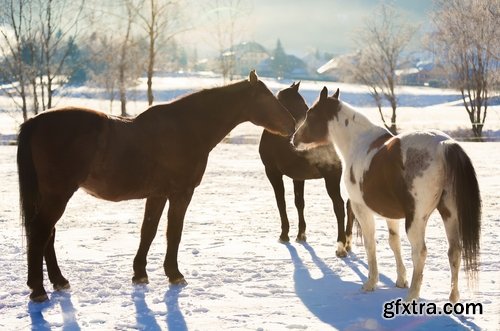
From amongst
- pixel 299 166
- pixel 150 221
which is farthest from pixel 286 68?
pixel 150 221

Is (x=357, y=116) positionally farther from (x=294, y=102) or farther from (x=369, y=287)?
(x=294, y=102)

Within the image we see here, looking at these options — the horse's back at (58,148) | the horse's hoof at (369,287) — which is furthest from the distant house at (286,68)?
the horse's back at (58,148)

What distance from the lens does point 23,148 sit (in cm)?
445

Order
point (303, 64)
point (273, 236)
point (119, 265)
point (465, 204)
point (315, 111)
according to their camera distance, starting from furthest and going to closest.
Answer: point (303, 64)
point (273, 236)
point (119, 265)
point (315, 111)
point (465, 204)

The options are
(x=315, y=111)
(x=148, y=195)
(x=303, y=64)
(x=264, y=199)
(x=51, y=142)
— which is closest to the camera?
(x=51, y=142)

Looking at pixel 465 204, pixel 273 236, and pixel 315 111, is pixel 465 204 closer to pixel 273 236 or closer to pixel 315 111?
pixel 315 111

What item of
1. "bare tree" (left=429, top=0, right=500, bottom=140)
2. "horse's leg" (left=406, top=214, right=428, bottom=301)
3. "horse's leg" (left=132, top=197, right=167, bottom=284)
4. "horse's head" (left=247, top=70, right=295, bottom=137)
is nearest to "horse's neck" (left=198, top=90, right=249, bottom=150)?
"horse's head" (left=247, top=70, right=295, bottom=137)

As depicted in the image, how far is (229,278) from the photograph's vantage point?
209 inches

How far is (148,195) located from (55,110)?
1147mm

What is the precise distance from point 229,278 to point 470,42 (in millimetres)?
29518

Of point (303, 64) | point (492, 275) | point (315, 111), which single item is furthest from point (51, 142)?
point (303, 64)

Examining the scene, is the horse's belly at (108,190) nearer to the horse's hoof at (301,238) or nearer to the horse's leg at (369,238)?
the horse's leg at (369,238)

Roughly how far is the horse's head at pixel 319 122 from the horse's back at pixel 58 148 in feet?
7.02

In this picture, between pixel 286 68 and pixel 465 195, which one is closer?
pixel 465 195
